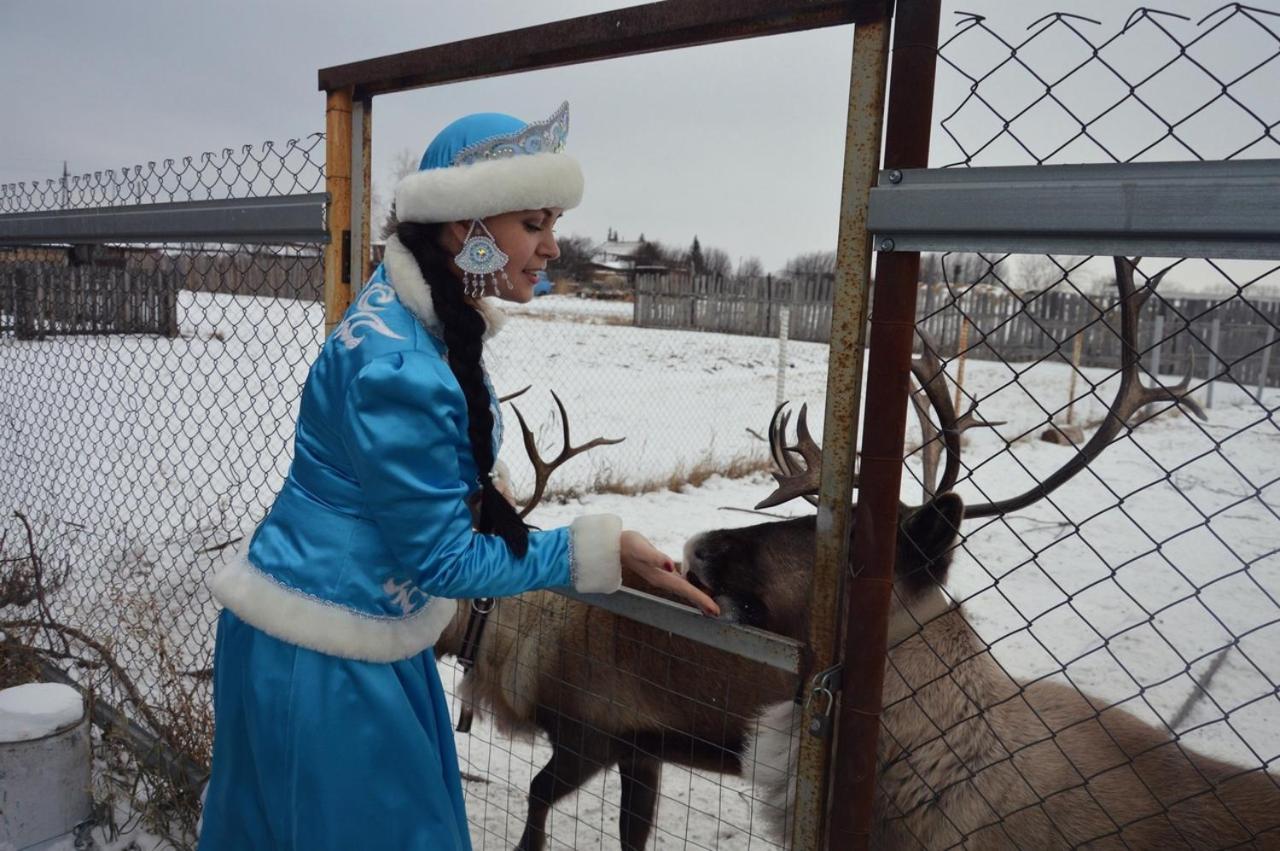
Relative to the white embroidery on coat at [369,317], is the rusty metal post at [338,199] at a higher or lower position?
higher

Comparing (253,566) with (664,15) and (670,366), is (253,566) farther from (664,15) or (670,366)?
(670,366)

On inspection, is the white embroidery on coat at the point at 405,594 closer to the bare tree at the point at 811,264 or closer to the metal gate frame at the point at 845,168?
the metal gate frame at the point at 845,168

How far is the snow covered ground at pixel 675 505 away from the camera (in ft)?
12.0

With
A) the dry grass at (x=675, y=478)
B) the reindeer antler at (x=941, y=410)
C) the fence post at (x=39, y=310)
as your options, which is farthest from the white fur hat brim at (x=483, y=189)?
the dry grass at (x=675, y=478)

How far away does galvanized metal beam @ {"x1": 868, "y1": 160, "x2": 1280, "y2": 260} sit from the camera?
1.18m

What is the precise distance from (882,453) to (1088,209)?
1.74 ft

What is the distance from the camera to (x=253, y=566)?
5.51 ft

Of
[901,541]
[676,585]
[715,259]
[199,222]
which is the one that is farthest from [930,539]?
[715,259]

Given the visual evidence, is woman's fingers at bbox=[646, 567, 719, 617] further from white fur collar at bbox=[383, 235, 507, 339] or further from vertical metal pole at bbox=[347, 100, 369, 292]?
vertical metal pole at bbox=[347, 100, 369, 292]

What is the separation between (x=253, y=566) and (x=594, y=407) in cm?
1049

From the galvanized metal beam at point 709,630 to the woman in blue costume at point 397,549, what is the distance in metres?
0.23


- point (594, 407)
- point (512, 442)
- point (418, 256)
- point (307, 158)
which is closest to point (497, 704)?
point (307, 158)

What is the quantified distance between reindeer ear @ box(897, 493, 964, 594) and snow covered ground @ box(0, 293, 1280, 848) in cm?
16

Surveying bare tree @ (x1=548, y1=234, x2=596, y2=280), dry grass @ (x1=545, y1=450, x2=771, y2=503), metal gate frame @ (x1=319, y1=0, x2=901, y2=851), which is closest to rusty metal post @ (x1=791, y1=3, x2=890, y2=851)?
metal gate frame @ (x1=319, y1=0, x2=901, y2=851)
